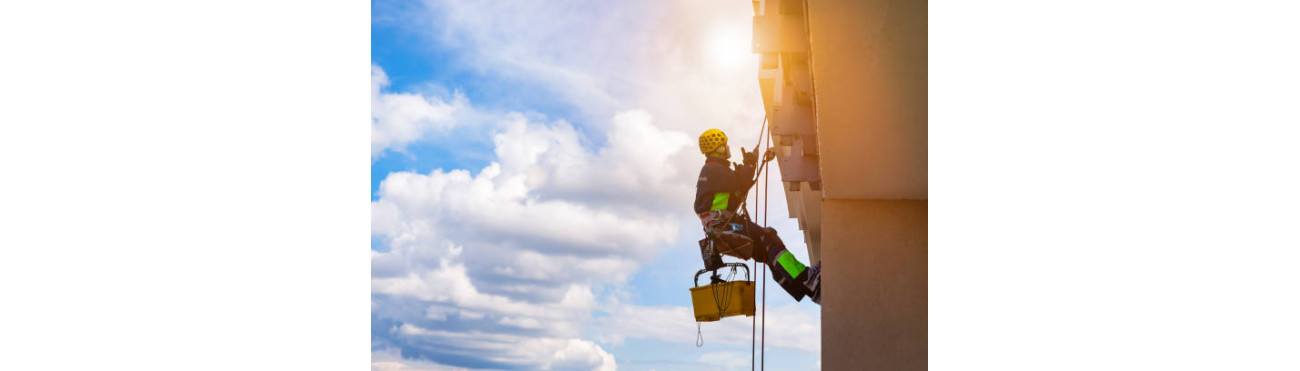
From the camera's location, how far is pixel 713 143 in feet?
29.7

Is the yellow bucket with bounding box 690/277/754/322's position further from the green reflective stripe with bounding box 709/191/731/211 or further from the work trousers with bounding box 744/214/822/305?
the green reflective stripe with bounding box 709/191/731/211

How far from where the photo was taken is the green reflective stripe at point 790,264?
8164 mm

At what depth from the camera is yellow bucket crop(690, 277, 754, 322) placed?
8336 millimetres

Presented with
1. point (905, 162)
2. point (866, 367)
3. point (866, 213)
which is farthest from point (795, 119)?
point (866, 367)

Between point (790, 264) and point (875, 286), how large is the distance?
1.69 meters

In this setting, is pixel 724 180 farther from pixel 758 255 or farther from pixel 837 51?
pixel 837 51

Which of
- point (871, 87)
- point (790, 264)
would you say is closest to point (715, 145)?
point (790, 264)

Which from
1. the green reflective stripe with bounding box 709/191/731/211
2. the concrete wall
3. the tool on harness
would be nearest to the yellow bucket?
the tool on harness

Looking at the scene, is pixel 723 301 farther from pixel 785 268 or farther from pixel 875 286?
pixel 875 286

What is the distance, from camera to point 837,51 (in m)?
5.04

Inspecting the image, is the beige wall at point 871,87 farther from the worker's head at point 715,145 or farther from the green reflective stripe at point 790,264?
the worker's head at point 715,145

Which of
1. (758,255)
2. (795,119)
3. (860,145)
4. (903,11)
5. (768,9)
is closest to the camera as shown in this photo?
(903,11)

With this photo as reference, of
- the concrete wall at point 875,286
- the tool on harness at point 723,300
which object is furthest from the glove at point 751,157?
the concrete wall at point 875,286

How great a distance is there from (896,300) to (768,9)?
228 cm
